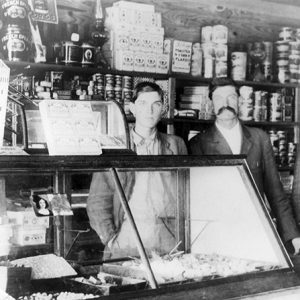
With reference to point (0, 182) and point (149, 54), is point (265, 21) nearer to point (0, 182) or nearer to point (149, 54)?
point (149, 54)

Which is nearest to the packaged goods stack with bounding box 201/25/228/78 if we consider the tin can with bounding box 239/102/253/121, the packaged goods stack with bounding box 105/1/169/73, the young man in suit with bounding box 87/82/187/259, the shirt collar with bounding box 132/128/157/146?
the tin can with bounding box 239/102/253/121

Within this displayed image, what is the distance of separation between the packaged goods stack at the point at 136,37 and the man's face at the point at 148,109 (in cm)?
99

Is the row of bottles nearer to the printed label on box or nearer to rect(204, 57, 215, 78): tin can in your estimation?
the printed label on box

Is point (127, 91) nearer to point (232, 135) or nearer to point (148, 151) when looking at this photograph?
point (232, 135)

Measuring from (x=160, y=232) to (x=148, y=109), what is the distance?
1.05 metres

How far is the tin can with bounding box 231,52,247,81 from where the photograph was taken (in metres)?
5.15

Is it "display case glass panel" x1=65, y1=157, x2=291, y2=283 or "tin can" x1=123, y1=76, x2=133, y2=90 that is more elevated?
"tin can" x1=123, y1=76, x2=133, y2=90

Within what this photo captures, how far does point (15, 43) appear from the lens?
3.98 m

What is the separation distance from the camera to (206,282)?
213 cm

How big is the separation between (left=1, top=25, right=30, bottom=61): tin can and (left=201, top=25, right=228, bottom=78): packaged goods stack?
1.67 m

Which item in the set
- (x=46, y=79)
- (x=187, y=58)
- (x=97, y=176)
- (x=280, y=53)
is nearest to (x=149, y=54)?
(x=187, y=58)

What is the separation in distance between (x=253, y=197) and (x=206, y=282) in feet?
1.59

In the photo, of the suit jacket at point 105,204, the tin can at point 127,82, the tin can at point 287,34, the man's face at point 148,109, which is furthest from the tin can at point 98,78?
the tin can at point 287,34

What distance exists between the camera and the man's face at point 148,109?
11.5 feet
